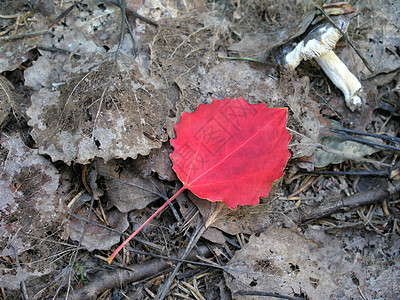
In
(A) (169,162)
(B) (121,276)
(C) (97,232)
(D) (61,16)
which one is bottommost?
(B) (121,276)

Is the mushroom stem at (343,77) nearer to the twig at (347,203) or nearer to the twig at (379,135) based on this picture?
the twig at (379,135)

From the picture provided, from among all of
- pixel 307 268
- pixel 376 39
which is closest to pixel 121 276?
pixel 307 268

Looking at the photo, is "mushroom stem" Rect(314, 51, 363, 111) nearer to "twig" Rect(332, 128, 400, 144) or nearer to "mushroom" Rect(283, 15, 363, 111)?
"mushroom" Rect(283, 15, 363, 111)

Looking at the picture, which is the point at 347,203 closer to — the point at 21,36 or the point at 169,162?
the point at 169,162

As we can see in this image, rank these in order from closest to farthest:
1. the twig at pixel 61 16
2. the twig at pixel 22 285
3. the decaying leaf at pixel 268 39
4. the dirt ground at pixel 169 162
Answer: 1. the twig at pixel 22 285
2. the dirt ground at pixel 169 162
3. the decaying leaf at pixel 268 39
4. the twig at pixel 61 16

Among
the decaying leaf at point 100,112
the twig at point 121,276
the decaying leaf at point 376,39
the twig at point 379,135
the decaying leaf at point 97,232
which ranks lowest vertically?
the twig at point 121,276

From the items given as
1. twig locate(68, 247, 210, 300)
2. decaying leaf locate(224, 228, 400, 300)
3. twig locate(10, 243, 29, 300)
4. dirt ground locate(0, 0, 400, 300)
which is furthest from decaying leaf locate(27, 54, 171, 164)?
decaying leaf locate(224, 228, 400, 300)

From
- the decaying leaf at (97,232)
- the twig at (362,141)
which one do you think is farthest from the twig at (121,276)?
the twig at (362,141)
